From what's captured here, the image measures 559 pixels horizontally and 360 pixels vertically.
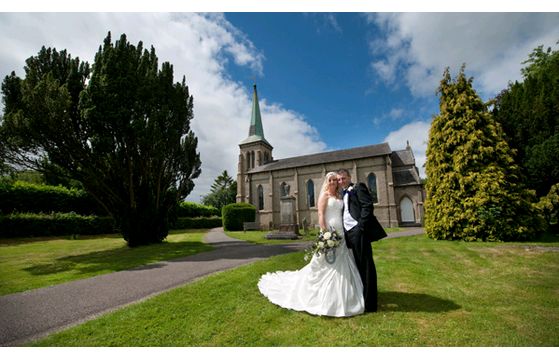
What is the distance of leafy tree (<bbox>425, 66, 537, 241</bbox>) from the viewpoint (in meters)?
10.3

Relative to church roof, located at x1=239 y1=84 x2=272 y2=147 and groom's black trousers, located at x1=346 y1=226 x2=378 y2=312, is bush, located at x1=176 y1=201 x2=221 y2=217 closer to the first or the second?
church roof, located at x1=239 y1=84 x2=272 y2=147

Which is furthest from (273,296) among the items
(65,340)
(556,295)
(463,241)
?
(463,241)

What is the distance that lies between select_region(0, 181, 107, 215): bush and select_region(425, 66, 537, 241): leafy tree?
92.6ft

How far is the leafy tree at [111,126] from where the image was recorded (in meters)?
10.8

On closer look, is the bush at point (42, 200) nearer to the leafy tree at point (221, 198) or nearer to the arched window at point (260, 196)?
the arched window at point (260, 196)

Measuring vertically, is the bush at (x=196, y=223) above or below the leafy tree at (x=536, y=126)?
below

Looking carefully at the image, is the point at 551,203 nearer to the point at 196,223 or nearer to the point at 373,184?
the point at 373,184

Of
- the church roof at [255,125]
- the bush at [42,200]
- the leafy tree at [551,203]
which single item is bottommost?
the leafy tree at [551,203]

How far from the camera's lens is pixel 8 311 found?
4430 millimetres

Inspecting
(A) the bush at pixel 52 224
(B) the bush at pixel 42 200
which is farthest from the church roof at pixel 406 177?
(B) the bush at pixel 42 200

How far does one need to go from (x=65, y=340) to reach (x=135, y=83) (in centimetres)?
1296

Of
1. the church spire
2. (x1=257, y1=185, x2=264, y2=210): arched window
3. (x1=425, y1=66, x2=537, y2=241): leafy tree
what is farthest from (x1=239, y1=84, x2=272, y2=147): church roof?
(x1=425, y1=66, x2=537, y2=241): leafy tree

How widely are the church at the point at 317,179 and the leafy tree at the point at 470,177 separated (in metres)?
13.5

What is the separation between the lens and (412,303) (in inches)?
170
